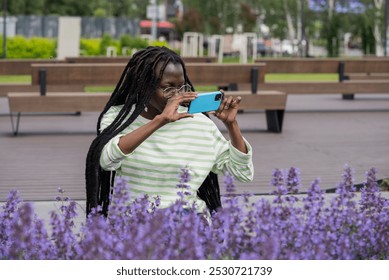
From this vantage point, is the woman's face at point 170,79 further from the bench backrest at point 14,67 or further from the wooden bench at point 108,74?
the bench backrest at point 14,67

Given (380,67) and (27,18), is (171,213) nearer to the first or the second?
(380,67)

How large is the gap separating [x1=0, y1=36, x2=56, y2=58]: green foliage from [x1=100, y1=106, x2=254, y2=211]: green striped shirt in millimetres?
33643

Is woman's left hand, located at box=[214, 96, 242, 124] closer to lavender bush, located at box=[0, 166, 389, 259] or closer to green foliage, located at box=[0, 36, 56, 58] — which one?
lavender bush, located at box=[0, 166, 389, 259]

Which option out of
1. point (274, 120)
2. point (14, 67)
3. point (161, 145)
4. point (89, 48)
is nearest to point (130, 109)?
point (161, 145)

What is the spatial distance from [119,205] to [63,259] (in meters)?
0.34

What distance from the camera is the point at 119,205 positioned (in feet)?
13.5

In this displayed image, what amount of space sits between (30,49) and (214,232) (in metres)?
35.3

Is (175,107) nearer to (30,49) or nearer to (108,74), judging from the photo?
(108,74)

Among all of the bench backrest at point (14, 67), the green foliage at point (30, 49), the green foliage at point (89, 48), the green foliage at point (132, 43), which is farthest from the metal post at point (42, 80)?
the green foliage at point (132, 43)

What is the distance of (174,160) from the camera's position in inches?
190

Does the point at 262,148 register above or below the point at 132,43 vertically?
above

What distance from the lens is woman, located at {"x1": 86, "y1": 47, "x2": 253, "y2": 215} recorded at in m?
4.78

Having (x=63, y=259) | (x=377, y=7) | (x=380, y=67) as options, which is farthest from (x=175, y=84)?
(x=377, y=7)

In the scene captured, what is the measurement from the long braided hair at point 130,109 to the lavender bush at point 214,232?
38cm
